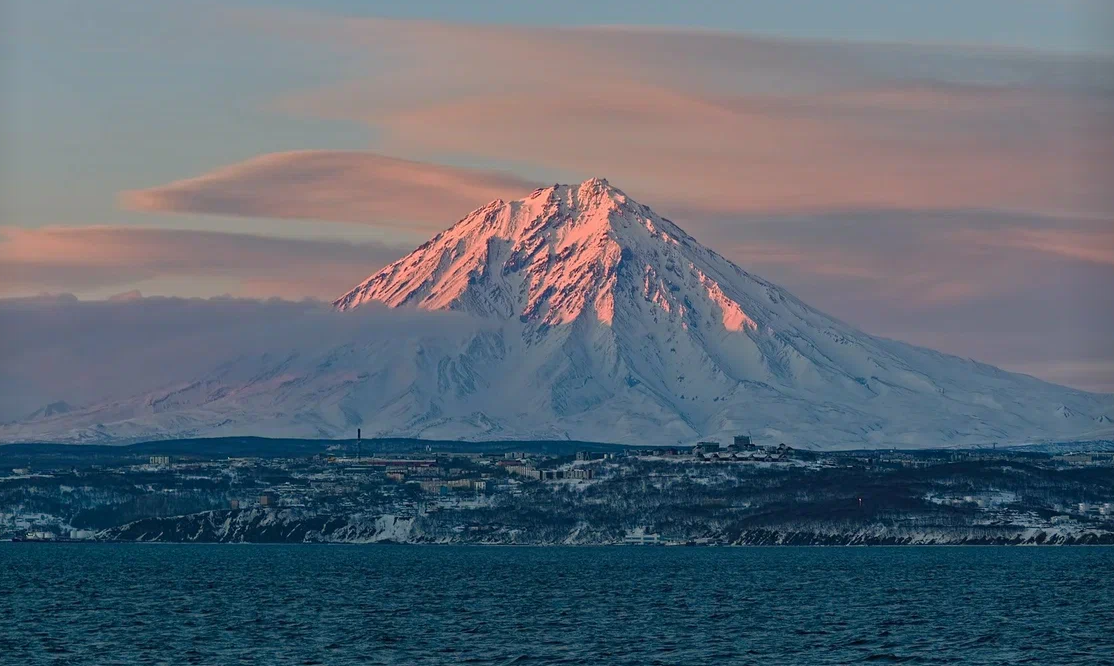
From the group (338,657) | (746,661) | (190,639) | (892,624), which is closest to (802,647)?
(746,661)

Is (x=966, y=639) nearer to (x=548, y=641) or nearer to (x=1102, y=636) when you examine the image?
(x=1102, y=636)

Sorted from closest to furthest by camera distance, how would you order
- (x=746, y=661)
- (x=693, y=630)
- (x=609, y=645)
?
(x=746, y=661)
(x=609, y=645)
(x=693, y=630)

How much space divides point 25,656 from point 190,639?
1835 cm

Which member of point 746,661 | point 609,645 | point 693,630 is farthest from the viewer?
point 693,630

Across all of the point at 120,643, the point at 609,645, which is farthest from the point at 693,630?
the point at 120,643

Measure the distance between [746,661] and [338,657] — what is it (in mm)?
30345

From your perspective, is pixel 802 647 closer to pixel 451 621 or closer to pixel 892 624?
pixel 892 624

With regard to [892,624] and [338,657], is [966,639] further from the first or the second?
[338,657]

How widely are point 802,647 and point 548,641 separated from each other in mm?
20786

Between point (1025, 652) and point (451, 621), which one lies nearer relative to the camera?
point (1025, 652)

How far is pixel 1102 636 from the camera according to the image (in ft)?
587

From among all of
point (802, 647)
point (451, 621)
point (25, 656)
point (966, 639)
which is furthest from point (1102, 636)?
point (25, 656)

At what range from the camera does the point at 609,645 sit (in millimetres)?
172625

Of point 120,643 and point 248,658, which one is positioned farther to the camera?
point 120,643
